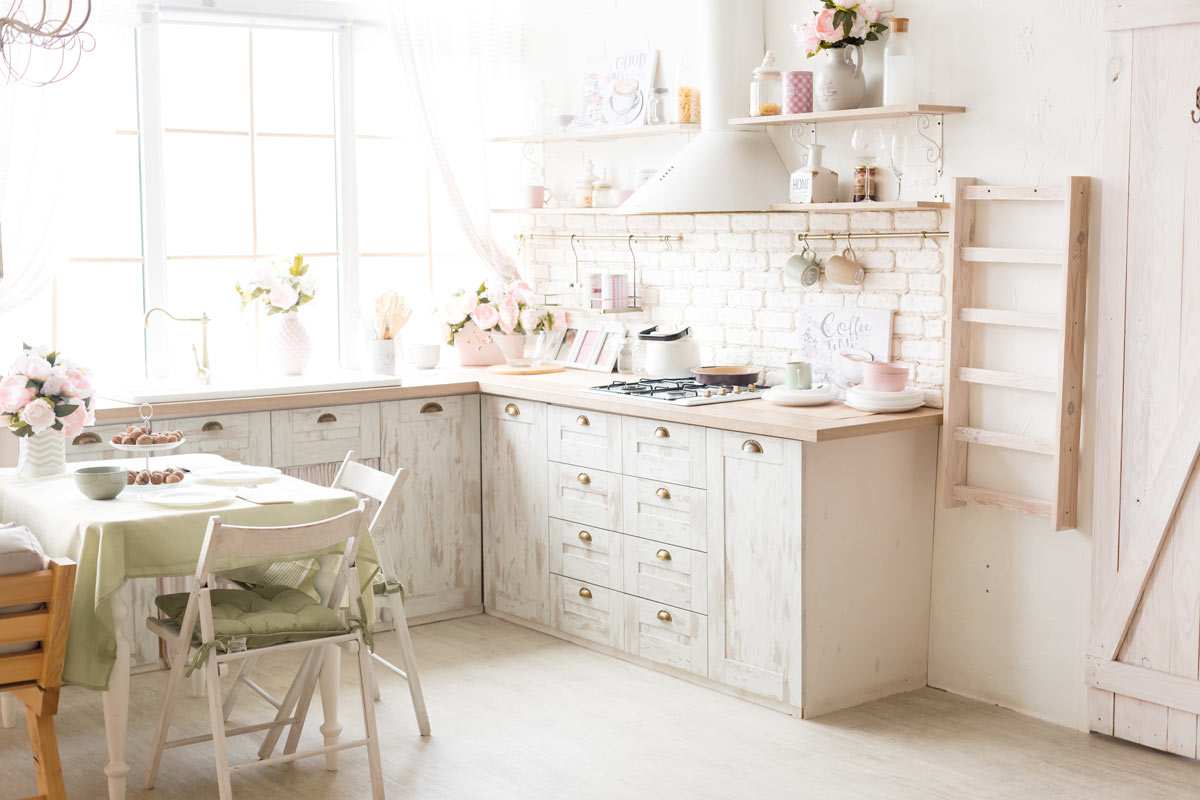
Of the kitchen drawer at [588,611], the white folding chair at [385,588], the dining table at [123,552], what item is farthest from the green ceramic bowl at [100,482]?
the kitchen drawer at [588,611]

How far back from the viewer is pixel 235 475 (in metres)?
3.92

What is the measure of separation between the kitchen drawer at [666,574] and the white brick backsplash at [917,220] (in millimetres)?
1282

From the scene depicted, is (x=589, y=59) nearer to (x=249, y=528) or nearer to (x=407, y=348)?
(x=407, y=348)

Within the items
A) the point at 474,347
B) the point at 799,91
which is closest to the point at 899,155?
the point at 799,91

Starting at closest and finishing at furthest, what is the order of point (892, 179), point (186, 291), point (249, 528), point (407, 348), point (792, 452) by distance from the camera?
point (249, 528)
point (792, 452)
point (892, 179)
point (186, 291)
point (407, 348)

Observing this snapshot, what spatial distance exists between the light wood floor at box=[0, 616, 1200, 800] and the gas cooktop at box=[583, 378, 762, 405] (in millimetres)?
960

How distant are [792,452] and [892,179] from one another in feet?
3.48

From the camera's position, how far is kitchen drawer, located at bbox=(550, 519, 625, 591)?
4750 millimetres

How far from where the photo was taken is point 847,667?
4234 mm

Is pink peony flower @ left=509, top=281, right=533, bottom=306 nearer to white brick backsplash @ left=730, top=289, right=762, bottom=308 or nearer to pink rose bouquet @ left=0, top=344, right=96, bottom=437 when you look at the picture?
white brick backsplash @ left=730, top=289, right=762, bottom=308

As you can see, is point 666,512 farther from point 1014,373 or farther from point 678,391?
point 1014,373

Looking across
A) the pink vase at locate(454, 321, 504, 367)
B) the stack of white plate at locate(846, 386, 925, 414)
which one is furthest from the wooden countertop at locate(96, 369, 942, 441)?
the pink vase at locate(454, 321, 504, 367)

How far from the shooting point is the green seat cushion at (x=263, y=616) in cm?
332

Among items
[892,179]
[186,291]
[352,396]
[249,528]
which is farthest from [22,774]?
[892,179]
